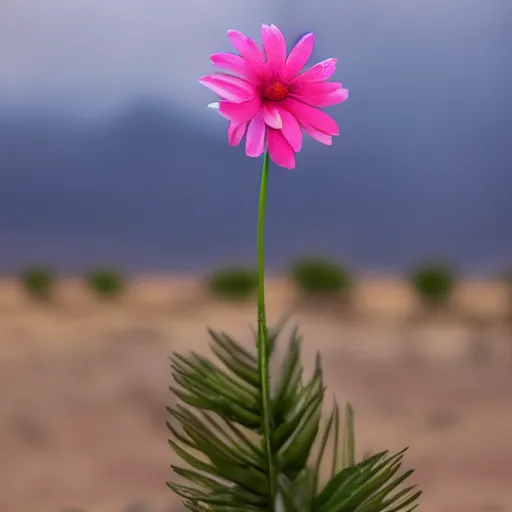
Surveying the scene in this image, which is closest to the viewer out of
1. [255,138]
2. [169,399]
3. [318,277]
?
[255,138]

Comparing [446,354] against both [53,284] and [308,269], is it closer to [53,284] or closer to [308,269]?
[308,269]

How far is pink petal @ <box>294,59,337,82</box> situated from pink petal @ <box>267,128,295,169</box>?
5 cm

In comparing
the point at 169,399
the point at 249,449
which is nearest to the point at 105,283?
the point at 169,399

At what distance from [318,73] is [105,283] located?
20.8 feet

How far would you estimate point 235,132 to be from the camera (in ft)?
1.95

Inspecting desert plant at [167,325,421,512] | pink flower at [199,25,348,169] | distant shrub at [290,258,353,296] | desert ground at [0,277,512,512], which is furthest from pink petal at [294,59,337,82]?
distant shrub at [290,258,353,296]

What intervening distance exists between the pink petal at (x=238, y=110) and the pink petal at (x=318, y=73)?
0.15 feet

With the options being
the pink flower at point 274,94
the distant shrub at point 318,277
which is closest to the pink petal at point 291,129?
the pink flower at point 274,94

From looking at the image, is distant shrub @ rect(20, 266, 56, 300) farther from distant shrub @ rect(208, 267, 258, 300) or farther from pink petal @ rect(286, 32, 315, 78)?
pink petal @ rect(286, 32, 315, 78)

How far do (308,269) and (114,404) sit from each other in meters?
2.87

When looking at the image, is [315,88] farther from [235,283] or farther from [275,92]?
[235,283]

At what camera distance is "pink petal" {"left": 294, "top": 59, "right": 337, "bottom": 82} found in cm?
63

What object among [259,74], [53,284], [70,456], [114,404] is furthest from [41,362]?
[259,74]

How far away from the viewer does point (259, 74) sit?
619 mm
